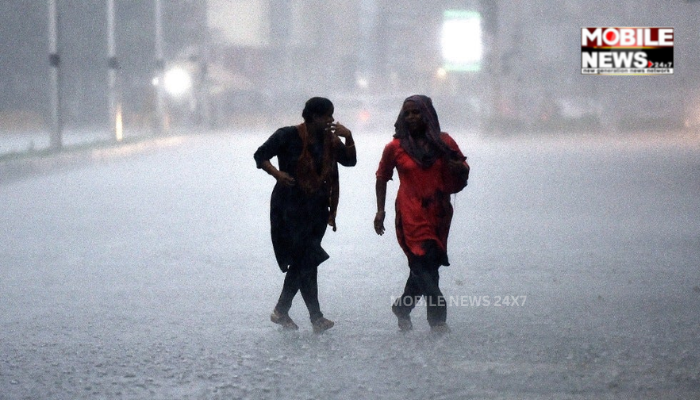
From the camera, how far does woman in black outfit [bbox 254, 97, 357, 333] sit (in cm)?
681

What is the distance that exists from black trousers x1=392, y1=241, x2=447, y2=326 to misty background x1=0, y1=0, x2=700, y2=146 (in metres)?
25.0

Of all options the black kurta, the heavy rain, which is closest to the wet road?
the heavy rain

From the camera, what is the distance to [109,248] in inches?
→ 463

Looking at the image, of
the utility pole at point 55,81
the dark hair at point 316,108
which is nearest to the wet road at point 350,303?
the dark hair at point 316,108

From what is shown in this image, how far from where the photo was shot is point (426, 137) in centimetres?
682

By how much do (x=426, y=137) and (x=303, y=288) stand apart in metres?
1.18

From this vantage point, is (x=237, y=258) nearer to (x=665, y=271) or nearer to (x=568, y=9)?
(x=665, y=271)

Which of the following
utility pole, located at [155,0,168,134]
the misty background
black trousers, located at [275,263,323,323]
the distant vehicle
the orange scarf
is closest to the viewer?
the orange scarf

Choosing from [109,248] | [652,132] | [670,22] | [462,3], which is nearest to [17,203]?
[109,248]

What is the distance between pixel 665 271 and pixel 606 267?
518 millimetres

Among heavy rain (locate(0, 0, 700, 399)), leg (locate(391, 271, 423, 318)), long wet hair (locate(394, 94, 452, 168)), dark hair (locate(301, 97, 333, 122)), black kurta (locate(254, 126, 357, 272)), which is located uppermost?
dark hair (locate(301, 97, 333, 122))

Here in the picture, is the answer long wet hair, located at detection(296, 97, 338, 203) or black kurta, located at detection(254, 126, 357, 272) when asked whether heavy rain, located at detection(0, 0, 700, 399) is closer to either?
black kurta, located at detection(254, 126, 357, 272)

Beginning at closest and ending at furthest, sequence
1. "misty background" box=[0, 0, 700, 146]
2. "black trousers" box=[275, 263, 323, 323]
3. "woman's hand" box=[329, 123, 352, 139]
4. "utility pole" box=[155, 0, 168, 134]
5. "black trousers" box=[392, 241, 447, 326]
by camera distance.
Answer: "woman's hand" box=[329, 123, 352, 139], "black trousers" box=[392, 241, 447, 326], "black trousers" box=[275, 263, 323, 323], "utility pole" box=[155, 0, 168, 134], "misty background" box=[0, 0, 700, 146]

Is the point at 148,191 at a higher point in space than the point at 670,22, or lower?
lower
